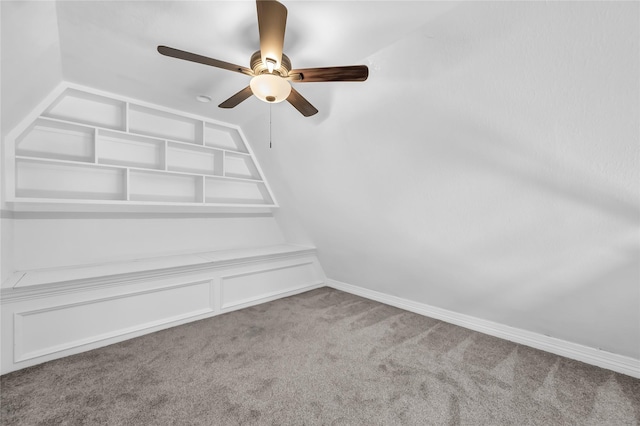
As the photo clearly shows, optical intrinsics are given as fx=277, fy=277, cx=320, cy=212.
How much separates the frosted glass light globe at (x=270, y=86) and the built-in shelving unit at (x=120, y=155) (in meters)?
1.73

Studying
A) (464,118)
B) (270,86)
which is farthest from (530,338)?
(270,86)

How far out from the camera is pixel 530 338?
A: 2.40 metres

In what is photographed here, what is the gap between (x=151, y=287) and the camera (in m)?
2.47

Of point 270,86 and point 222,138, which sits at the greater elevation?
point 222,138

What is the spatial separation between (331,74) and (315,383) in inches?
74.5

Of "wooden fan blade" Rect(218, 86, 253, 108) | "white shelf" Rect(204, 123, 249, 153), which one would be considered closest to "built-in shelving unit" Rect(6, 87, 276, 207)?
"white shelf" Rect(204, 123, 249, 153)

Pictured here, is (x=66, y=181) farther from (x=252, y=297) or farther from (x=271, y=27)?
(x=271, y=27)

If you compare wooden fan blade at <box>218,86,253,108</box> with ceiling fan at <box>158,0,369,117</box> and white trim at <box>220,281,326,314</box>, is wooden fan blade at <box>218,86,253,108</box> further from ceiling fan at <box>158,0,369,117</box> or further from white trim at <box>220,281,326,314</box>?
white trim at <box>220,281,326,314</box>

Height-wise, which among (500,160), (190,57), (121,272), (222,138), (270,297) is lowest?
(270,297)

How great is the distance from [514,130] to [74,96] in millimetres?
3361

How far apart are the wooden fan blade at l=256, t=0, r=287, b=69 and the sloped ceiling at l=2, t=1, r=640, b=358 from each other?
0.24m

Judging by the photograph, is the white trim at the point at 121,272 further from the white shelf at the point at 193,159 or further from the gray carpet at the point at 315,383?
the white shelf at the point at 193,159

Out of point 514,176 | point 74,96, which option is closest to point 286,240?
point 74,96

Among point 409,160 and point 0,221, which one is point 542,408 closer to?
point 409,160
